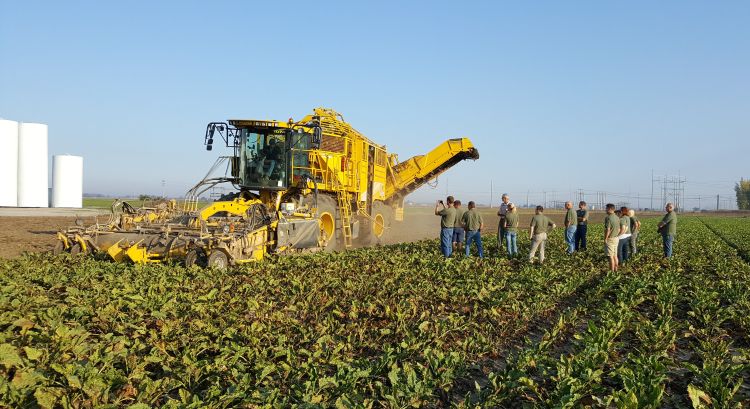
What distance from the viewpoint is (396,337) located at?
20.6ft

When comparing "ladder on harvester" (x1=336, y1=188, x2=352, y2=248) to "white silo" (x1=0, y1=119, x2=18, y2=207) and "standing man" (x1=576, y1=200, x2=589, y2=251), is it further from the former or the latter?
"white silo" (x1=0, y1=119, x2=18, y2=207)

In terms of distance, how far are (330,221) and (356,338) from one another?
8.77 m

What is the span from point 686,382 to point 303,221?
29.2 feet

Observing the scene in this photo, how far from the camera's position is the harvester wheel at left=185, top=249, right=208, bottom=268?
10.0m

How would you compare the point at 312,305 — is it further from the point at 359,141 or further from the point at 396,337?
the point at 359,141

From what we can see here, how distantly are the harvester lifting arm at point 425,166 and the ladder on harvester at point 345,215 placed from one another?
512cm

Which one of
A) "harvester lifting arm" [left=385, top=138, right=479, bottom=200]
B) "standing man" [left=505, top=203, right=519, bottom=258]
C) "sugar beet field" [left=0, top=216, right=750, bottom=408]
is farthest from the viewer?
"harvester lifting arm" [left=385, top=138, right=479, bottom=200]

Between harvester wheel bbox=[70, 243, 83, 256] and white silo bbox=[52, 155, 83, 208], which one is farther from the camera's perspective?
white silo bbox=[52, 155, 83, 208]

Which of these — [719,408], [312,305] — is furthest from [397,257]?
[719,408]

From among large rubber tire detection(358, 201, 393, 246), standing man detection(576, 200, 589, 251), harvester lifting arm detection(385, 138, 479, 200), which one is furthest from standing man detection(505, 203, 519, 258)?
harvester lifting arm detection(385, 138, 479, 200)

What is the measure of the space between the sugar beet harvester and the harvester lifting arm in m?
1.75

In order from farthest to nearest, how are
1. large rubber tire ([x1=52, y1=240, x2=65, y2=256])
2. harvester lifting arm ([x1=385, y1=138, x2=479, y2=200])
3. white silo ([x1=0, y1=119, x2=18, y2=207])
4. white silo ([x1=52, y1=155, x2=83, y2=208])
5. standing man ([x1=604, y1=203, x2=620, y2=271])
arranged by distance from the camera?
white silo ([x1=52, y1=155, x2=83, y2=208])
white silo ([x1=0, y1=119, x2=18, y2=207])
harvester lifting arm ([x1=385, y1=138, x2=479, y2=200])
standing man ([x1=604, y1=203, x2=620, y2=271])
large rubber tire ([x1=52, y1=240, x2=65, y2=256])

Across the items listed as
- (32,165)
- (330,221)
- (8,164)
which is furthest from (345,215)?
(32,165)

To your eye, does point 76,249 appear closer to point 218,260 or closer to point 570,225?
point 218,260
